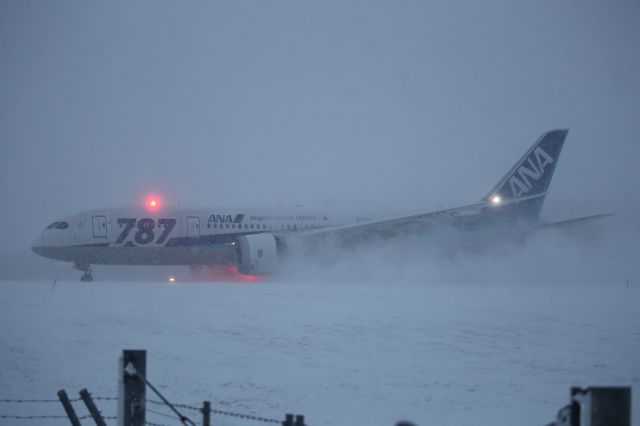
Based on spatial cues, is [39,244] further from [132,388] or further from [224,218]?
[132,388]

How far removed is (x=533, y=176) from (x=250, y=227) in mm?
13795

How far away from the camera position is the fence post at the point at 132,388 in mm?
6121

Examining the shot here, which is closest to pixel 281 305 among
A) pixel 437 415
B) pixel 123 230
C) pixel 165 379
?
pixel 165 379

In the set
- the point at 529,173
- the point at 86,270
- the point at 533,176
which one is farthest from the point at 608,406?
the point at 533,176

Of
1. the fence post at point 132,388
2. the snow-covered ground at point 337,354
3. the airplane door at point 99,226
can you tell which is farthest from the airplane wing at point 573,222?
the fence post at point 132,388

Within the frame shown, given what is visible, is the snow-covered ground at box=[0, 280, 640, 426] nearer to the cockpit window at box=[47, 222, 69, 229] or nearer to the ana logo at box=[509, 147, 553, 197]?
the cockpit window at box=[47, 222, 69, 229]

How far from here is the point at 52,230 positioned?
2944 centimetres

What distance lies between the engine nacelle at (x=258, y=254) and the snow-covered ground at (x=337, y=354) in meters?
8.74

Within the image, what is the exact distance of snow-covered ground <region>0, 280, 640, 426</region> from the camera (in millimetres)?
9234

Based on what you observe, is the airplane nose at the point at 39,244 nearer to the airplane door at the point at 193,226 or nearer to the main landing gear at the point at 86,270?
the main landing gear at the point at 86,270

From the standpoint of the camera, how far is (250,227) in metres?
31.8

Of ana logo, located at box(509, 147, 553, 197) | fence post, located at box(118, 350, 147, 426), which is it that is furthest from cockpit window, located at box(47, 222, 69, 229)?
fence post, located at box(118, 350, 147, 426)

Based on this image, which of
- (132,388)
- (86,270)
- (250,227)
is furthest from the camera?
(250,227)

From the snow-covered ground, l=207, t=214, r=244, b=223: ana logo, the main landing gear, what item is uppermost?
l=207, t=214, r=244, b=223: ana logo
